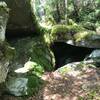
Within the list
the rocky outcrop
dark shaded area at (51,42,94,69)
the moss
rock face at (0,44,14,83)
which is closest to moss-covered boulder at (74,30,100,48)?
the moss

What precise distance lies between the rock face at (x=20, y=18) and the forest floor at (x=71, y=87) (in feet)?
9.22

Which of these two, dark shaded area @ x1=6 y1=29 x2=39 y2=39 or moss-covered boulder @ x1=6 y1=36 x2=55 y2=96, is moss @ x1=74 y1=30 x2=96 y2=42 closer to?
Result: moss-covered boulder @ x1=6 y1=36 x2=55 y2=96

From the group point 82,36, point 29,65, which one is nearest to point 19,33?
point 29,65

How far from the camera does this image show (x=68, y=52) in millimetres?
12914

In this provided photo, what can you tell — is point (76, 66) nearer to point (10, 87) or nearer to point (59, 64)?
point (59, 64)

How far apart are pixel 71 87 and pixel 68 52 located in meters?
4.68

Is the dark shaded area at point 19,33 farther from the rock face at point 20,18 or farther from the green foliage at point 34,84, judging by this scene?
the green foliage at point 34,84

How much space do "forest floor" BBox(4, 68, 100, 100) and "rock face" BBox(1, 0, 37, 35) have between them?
111 inches

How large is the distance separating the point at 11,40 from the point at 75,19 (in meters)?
9.98

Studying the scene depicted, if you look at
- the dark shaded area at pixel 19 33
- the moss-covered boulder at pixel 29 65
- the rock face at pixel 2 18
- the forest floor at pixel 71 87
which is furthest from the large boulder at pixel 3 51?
the dark shaded area at pixel 19 33

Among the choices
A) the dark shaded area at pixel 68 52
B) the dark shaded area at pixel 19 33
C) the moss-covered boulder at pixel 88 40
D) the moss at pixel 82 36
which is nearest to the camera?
the dark shaded area at pixel 19 33

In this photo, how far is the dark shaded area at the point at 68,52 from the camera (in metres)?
12.5

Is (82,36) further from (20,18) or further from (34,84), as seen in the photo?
(34,84)

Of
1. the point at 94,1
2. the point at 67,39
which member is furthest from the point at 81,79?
the point at 94,1
